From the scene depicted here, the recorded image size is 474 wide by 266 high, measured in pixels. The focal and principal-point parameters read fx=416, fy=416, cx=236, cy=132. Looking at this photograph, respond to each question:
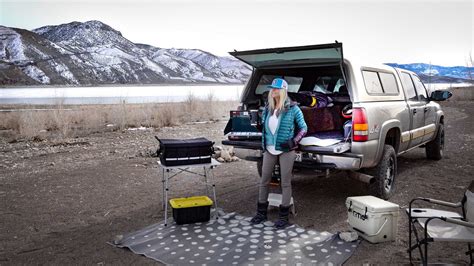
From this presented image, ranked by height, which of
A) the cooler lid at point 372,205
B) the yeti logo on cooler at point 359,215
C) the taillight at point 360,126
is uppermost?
the taillight at point 360,126

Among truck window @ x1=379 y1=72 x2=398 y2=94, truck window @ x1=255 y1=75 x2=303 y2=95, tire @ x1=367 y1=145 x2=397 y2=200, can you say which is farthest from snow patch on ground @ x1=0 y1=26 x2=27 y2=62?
tire @ x1=367 y1=145 x2=397 y2=200

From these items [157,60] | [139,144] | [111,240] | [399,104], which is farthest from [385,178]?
[157,60]

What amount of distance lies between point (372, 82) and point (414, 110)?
1415 millimetres

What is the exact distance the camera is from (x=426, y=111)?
7.13 m

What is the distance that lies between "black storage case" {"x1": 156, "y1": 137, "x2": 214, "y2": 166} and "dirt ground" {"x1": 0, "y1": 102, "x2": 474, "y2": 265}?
838mm

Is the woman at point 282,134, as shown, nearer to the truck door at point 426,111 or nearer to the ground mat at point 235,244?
the ground mat at point 235,244

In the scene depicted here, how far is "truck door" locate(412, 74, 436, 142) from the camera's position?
23.2ft

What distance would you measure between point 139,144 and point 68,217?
6706mm

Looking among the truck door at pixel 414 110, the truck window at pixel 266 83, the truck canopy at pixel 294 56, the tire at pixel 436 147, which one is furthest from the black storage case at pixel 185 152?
the tire at pixel 436 147

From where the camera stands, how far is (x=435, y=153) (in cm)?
832

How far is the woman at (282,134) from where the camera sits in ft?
15.0

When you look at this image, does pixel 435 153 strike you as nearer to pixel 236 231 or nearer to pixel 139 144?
pixel 236 231

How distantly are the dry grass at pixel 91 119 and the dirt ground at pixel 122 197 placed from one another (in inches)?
188

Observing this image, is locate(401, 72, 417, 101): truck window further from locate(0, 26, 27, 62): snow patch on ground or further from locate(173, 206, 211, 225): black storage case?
locate(0, 26, 27, 62): snow patch on ground
